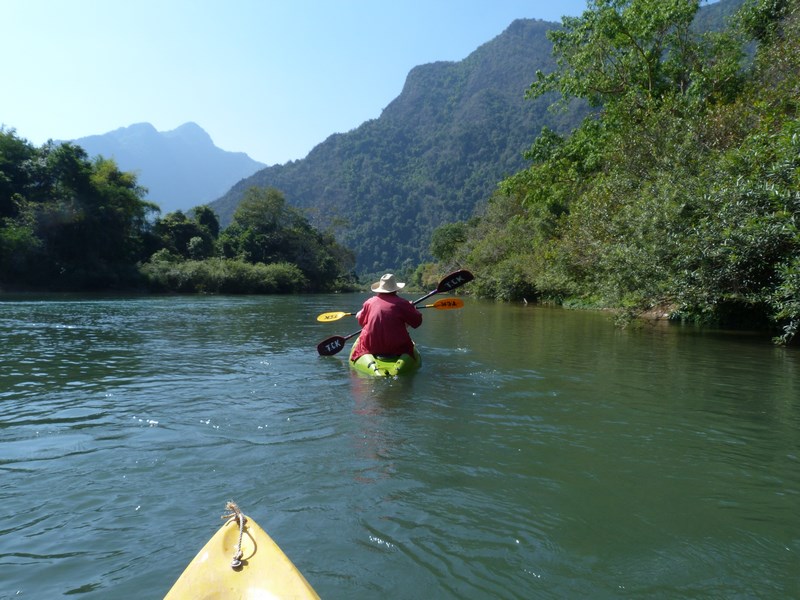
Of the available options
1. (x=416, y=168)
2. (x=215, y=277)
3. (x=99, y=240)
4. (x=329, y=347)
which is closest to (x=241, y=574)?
(x=329, y=347)

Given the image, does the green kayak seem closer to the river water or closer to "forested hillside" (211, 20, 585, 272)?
the river water

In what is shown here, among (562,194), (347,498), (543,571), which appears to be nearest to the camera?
(543,571)

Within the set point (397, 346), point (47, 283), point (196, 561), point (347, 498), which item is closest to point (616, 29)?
point (397, 346)

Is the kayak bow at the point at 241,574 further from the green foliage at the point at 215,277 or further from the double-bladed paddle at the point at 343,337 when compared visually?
the green foliage at the point at 215,277

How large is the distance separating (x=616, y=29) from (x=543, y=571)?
927 inches

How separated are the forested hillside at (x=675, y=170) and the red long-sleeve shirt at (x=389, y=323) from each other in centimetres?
667

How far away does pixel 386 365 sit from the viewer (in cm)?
841

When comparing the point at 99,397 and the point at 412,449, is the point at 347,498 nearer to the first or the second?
the point at 412,449

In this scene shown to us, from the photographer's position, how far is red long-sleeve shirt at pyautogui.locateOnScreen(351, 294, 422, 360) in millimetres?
8531

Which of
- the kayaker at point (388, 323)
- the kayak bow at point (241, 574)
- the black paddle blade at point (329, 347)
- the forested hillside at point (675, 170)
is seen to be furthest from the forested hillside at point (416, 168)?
the kayak bow at point (241, 574)

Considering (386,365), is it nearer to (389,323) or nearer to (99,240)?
(389,323)

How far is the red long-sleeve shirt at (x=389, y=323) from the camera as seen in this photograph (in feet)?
28.0

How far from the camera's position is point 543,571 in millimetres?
3084

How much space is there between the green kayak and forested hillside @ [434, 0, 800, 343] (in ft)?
22.1
